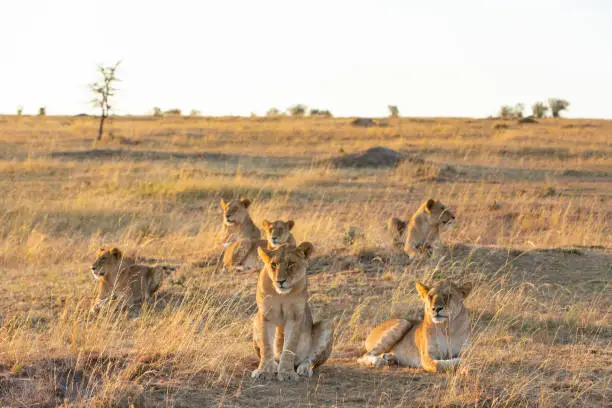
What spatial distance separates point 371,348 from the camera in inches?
256

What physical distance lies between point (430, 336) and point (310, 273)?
4.21 m

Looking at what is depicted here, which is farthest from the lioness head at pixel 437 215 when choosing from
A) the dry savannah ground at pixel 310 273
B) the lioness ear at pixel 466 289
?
the lioness ear at pixel 466 289

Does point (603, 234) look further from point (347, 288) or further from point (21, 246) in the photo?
point (21, 246)

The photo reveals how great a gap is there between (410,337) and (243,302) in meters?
2.91

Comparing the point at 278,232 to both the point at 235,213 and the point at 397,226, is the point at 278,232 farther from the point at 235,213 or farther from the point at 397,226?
the point at 397,226

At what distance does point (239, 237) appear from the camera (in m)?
11.1

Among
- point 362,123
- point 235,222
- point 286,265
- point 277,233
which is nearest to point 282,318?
point 286,265

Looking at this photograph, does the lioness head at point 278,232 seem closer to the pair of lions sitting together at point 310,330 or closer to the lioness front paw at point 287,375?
the pair of lions sitting together at point 310,330

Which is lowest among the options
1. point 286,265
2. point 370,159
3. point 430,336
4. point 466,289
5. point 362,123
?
point 430,336

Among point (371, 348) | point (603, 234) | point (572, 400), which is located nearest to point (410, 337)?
point (371, 348)

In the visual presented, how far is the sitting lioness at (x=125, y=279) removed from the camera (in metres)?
8.88

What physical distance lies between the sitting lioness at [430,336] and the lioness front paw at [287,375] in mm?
888


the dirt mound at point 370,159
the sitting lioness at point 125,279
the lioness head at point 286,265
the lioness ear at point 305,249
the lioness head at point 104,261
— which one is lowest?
the sitting lioness at point 125,279

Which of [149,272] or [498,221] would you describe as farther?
[498,221]
